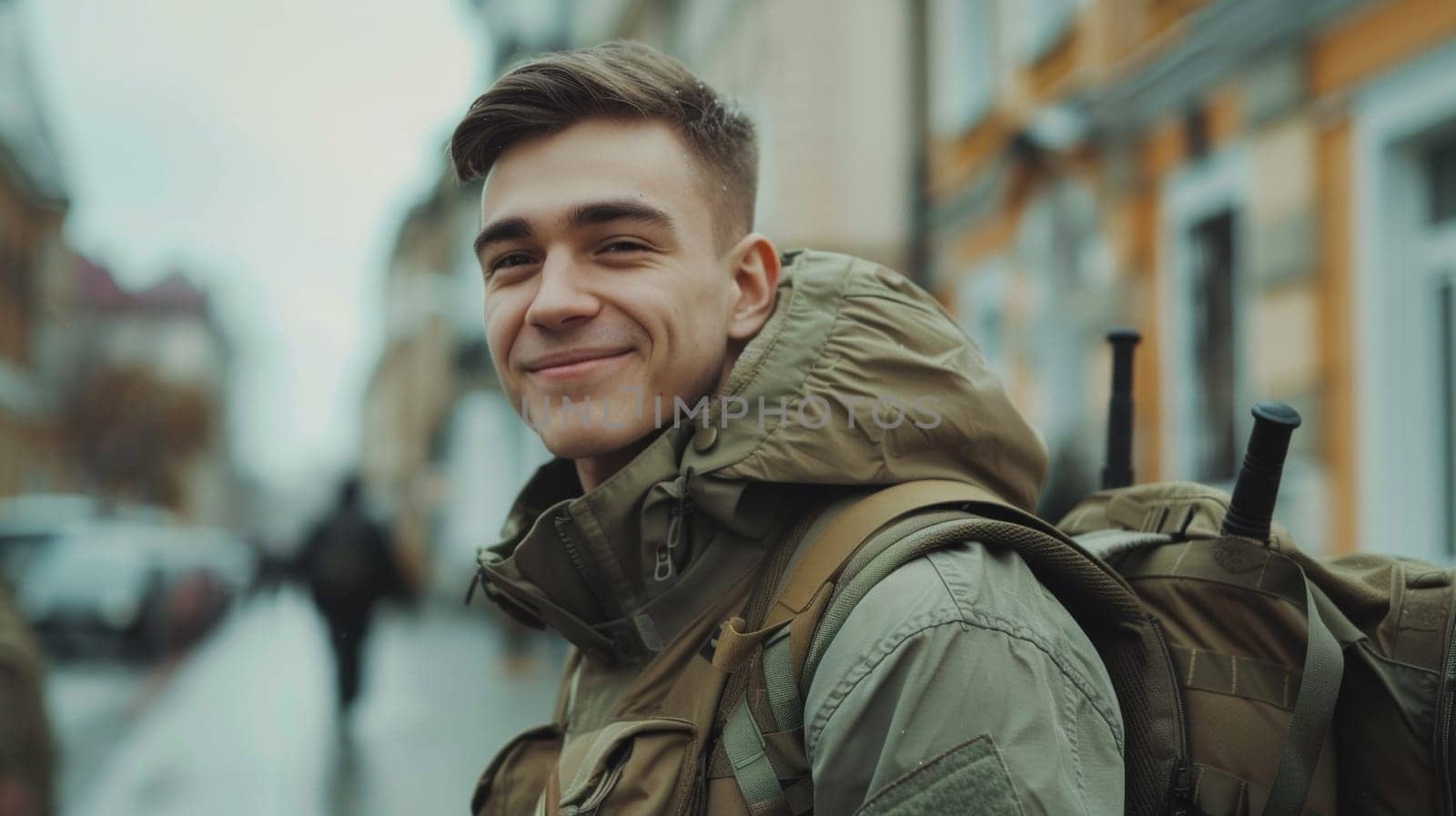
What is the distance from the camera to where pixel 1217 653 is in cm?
159

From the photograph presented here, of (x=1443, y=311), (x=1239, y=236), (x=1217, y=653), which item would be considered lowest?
Result: (x=1217, y=653)

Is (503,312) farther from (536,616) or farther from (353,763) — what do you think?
(353,763)

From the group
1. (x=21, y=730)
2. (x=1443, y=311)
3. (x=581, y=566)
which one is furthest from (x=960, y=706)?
(x=1443, y=311)

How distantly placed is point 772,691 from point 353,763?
8.03 meters

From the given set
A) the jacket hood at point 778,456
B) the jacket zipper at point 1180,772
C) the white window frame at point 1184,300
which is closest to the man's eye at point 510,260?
the jacket hood at point 778,456

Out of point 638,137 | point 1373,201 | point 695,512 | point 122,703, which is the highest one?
point 1373,201

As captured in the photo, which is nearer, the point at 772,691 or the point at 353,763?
the point at 772,691

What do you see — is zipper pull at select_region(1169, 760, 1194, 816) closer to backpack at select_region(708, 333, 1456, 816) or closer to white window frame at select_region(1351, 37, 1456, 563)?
backpack at select_region(708, 333, 1456, 816)

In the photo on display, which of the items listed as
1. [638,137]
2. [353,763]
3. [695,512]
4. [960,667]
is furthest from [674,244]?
[353,763]

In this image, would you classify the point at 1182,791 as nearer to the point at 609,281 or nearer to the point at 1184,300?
the point at 609,281

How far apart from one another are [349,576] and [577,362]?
28.1ft

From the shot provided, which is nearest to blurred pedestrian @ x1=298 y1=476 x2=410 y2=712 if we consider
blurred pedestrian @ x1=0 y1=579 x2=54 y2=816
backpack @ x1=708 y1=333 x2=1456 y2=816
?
blurred pedestrian @ x1=0 y1=579 x2=54 y2=816

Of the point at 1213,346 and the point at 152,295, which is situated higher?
the point at 152,295

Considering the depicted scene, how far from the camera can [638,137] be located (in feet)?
6.19
